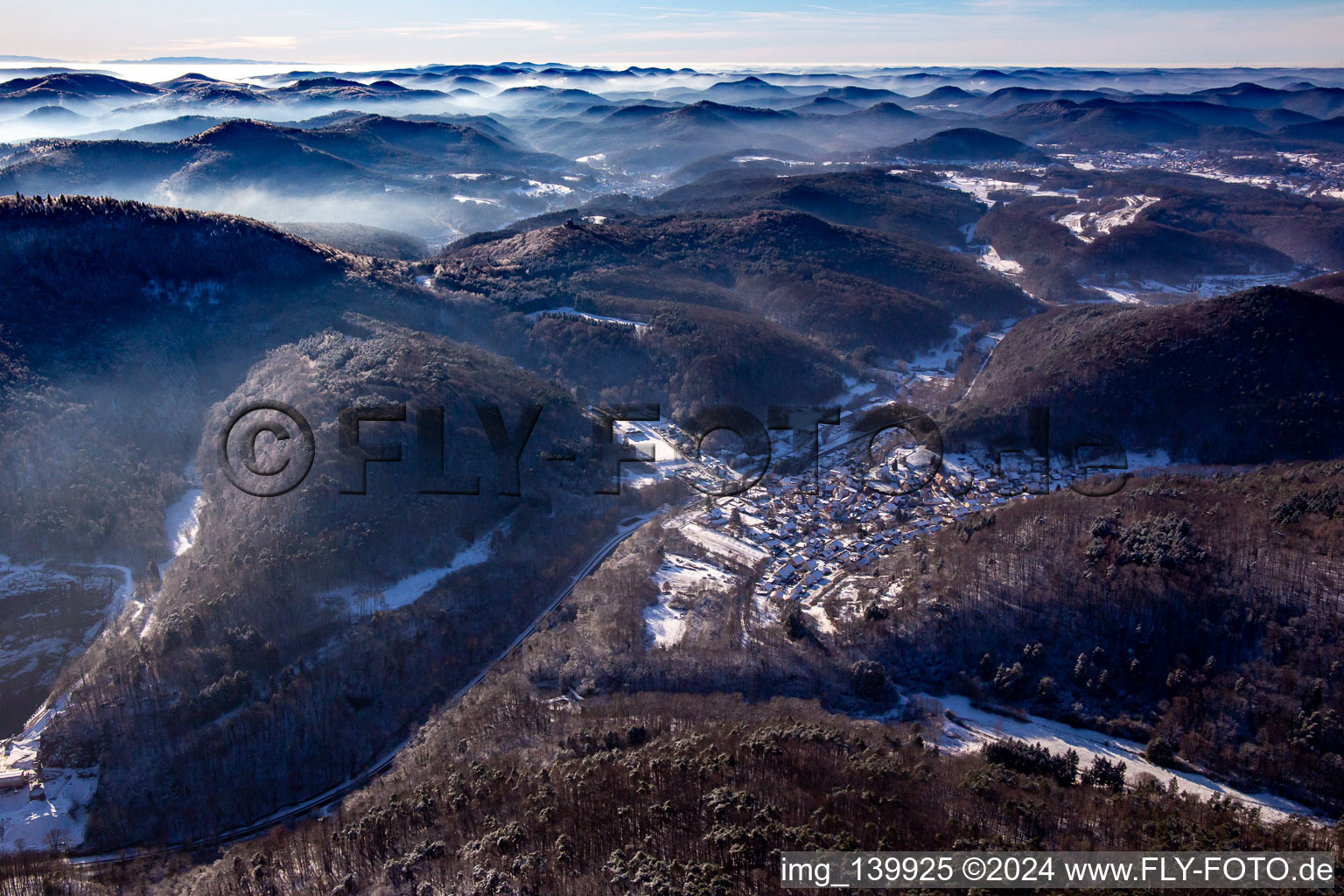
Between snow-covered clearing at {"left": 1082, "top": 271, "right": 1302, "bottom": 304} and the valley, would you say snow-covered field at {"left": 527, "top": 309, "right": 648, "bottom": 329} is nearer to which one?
the valley

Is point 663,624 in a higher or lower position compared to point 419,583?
lower

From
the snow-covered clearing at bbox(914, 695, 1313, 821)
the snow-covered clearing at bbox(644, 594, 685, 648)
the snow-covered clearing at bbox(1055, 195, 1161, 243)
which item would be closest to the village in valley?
the snow-covered clearing at bbox(644, 594, 685, 648)

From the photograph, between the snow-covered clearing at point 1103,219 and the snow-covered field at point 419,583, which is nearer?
the snow-covered field at point 419,583

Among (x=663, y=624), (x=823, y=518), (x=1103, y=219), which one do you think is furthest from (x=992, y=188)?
(x=663, y=624)

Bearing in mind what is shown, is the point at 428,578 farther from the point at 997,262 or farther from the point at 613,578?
the point at 997,262

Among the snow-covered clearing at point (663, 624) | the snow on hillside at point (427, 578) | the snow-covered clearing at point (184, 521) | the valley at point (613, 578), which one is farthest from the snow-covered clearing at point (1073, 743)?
the snow-covered clearing at point (184, 521)

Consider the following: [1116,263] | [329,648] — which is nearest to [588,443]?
[329,648]

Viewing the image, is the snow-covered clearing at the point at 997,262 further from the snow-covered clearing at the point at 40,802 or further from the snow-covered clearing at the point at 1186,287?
the snow-covered clearing at the point at 40,802

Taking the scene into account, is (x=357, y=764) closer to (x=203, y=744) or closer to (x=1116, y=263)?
(x=203, y=744)
